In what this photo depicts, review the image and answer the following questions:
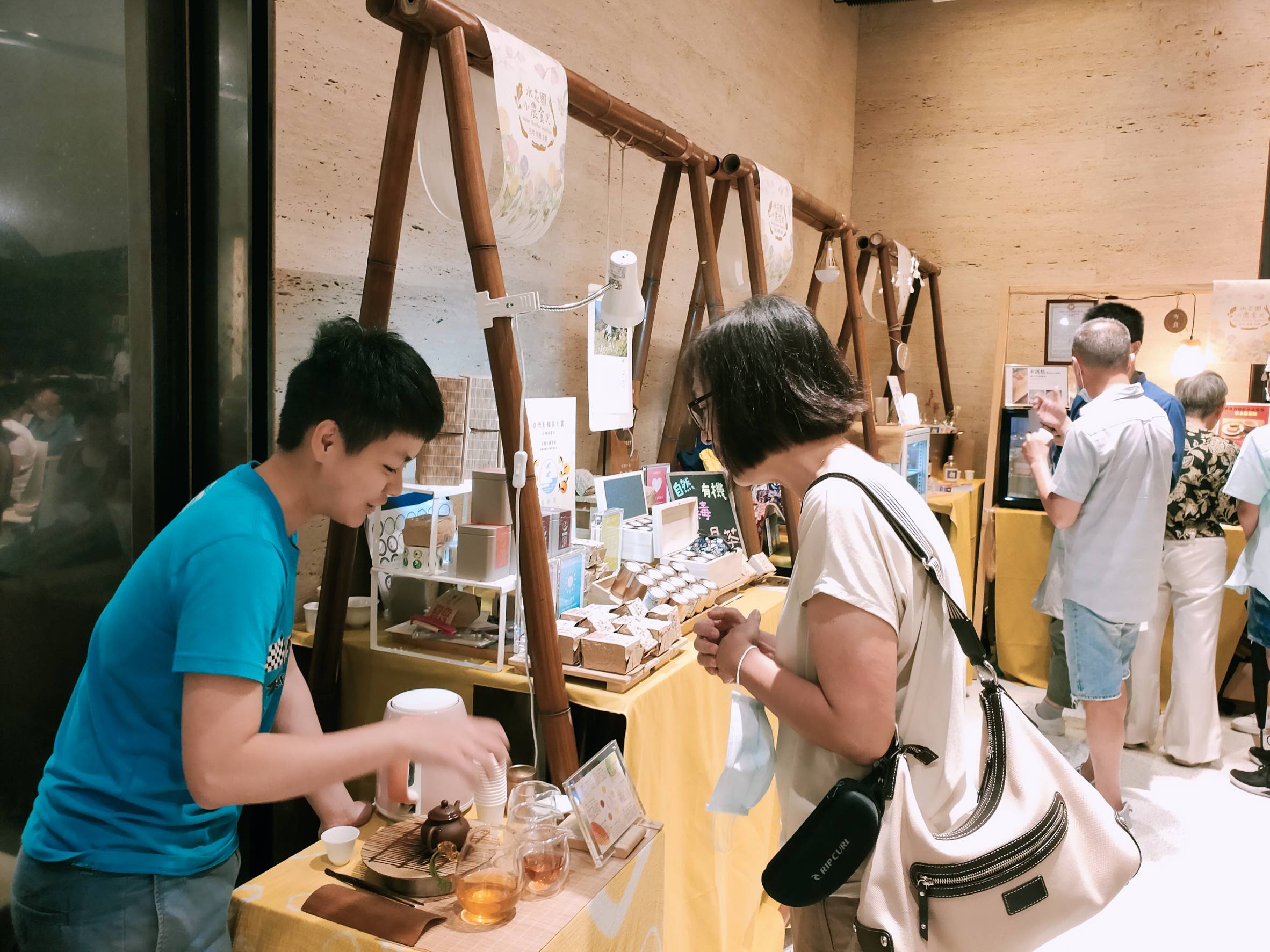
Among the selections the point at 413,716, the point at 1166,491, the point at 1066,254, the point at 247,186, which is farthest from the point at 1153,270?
the point at 413,716

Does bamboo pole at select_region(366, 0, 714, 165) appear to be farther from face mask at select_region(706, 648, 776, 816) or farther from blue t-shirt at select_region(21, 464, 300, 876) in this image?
face mask at select_region(706, 648, 776, 816)

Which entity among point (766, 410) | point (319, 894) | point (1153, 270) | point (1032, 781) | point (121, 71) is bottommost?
point (319, 894)

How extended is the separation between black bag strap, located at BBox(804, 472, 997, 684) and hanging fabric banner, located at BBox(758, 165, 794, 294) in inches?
82.0

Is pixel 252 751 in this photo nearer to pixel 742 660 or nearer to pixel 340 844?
pixel 340 844

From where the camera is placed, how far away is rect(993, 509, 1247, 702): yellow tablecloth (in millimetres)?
4414

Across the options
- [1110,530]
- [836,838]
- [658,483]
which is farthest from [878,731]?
[1110,530]

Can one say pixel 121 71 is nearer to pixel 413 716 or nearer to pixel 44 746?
pixel 44 746

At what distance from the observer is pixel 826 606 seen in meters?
1.13

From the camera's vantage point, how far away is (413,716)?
1.06 metres

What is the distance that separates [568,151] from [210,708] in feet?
8.58

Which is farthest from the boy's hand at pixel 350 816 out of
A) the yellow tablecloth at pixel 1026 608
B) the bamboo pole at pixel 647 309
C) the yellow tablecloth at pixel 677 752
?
the yellow tablecloth at pixel 1026 608

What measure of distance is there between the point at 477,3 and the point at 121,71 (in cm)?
125

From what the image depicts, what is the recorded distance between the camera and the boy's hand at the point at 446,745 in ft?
3.43

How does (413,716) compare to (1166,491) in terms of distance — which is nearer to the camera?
(413,716)
